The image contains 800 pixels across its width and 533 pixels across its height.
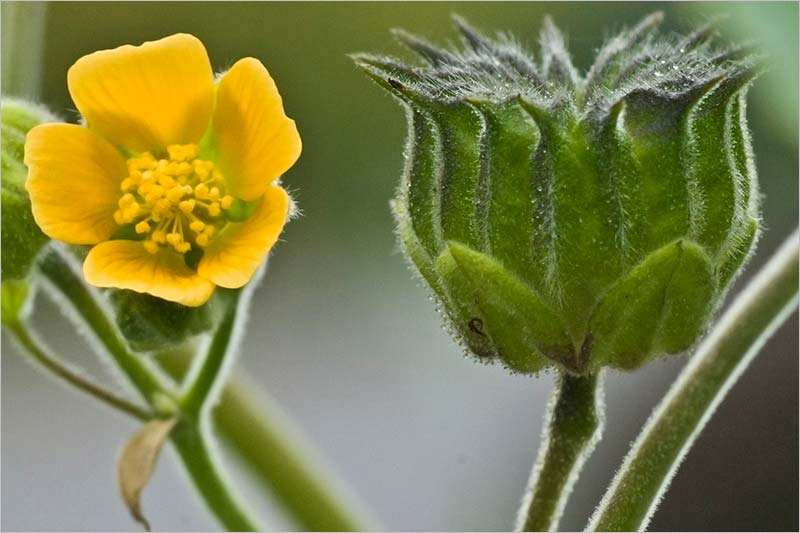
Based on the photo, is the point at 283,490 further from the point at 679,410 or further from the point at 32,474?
the point at 32,474

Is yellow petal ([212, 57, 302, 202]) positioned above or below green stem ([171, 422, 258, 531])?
above

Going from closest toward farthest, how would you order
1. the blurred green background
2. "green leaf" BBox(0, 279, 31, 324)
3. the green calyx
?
the green calyx
"green leaf" BBox(0, 279, 31, 324)
the blurred green background

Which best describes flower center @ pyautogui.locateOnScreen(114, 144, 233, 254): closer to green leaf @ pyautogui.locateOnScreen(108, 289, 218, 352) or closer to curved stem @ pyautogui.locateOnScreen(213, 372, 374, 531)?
green leaf @ pyautogui.locateOnScreen(108, 289, 218, 352)

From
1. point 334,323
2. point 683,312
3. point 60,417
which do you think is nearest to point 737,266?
point 683,312

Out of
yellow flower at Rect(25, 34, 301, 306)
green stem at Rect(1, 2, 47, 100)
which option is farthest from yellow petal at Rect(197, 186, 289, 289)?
green stem at Rect(1, 2, 47, 100)

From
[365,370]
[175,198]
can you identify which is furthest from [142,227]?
[365,370]

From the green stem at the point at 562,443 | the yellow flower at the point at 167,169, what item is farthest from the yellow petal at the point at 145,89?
the green stem at the point at 562,443
